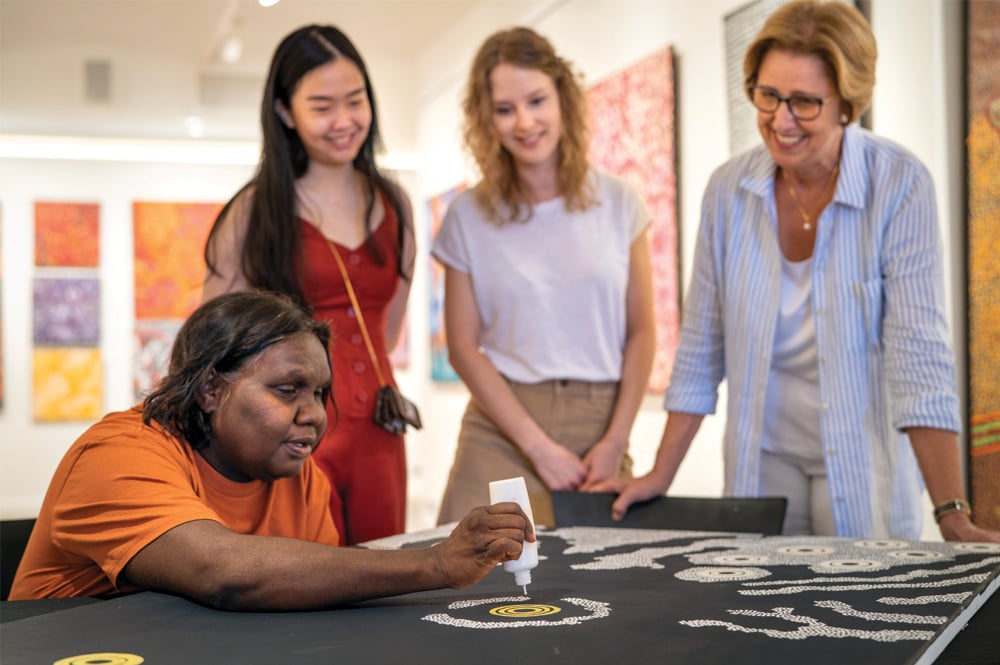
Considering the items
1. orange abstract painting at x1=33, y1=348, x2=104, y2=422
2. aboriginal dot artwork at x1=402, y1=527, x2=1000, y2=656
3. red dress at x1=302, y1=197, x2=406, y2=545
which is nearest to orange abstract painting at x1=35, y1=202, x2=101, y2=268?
orange abstract painting at x1=33, y1=348, x2=104, y2=422

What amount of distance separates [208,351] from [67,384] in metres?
7.44

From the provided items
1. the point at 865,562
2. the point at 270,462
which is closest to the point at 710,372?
the point at 865,562

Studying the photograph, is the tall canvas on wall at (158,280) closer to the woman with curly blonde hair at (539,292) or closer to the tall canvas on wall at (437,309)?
the tall canvas on wall at (437,309)

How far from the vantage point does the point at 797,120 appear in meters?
2.20

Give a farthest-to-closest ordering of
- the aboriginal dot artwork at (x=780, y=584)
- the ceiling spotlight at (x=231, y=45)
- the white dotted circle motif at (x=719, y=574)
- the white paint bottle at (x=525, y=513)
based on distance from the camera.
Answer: the ceiling spotlight at (x=231, y=45), the white dotted circle motif at (x=719, y=574), the white paint bottle at (x=525, y=513), the aboriginal dot artwork at (x=780, y=584)

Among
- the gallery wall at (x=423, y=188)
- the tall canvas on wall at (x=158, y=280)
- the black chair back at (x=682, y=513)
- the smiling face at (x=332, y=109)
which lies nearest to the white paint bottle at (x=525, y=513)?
the black chair back at (x=682, y=513)

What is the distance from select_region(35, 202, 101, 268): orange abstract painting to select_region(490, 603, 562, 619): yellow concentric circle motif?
316 inches

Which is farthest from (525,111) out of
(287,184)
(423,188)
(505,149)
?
(423,188)

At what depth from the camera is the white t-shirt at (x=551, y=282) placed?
272 cm

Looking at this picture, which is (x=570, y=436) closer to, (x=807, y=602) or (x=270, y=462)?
(x=270, y=462)

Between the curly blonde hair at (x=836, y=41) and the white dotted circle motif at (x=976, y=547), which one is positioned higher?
the curly blonde hair at (x=836, y=41)

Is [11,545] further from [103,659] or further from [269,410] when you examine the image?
[103,659]

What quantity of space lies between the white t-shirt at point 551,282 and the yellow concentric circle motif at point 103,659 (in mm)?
1680

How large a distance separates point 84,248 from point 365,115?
667 cm
